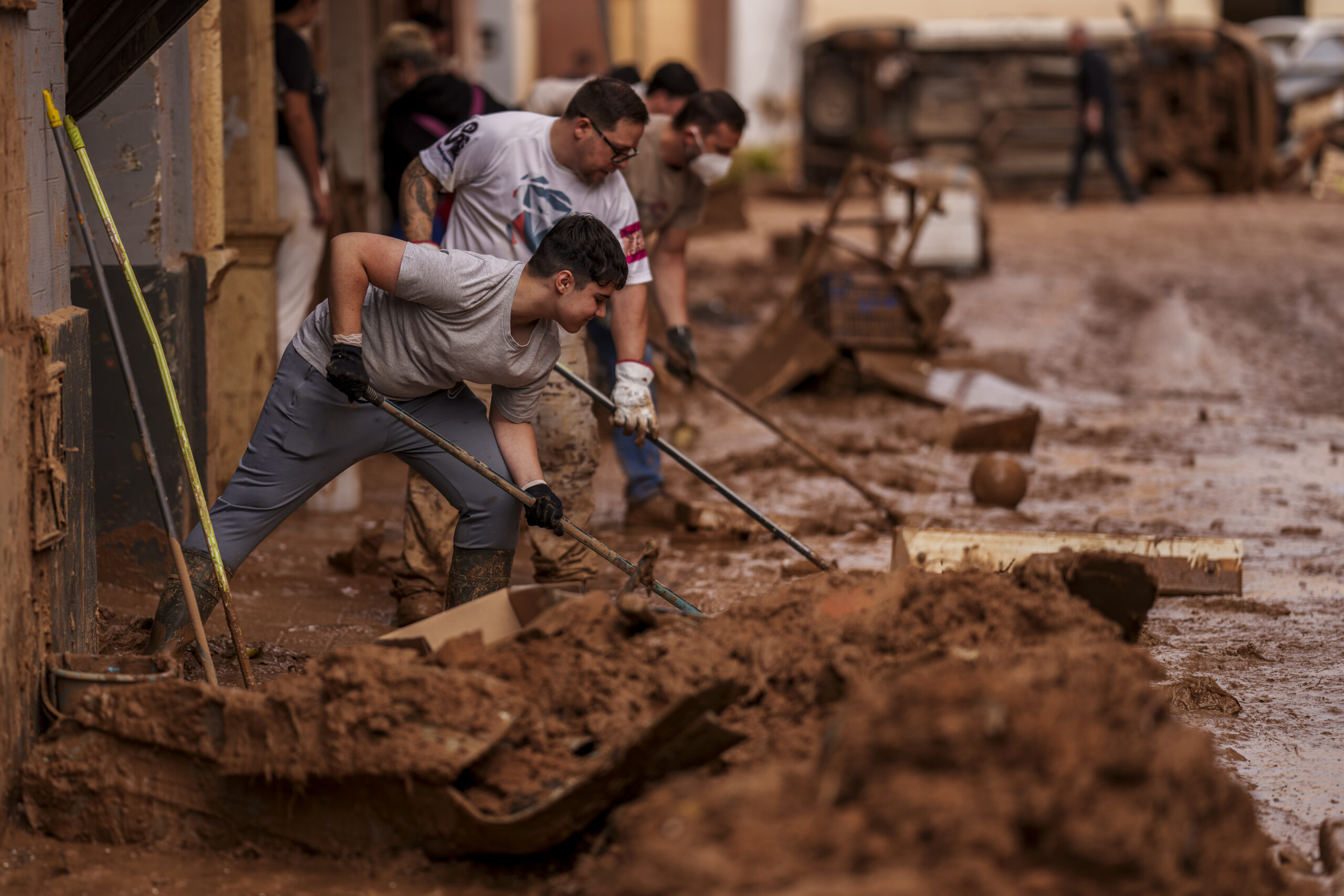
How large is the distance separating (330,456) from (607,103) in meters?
1.52

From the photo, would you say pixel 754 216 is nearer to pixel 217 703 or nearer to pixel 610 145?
pixel 610 145

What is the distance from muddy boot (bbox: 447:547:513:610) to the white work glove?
697mm

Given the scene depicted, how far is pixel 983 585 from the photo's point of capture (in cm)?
341

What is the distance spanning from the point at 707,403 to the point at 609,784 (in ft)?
20.6

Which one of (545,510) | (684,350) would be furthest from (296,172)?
(545,510)

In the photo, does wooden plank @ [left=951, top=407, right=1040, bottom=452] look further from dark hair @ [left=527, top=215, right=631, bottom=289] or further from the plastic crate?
dark hair @ [left=527, top=215, right=631, bottom=289]

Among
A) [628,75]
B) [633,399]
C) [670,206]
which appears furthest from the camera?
[628,75]

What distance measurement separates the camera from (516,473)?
4117 mm

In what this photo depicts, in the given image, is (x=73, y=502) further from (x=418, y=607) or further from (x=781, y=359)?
(x=781, y=359)

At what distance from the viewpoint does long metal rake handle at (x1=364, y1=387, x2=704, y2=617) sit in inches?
152

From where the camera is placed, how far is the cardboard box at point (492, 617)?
3432 mm

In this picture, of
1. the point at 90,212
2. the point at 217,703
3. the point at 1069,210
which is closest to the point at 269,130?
the point at 90,212

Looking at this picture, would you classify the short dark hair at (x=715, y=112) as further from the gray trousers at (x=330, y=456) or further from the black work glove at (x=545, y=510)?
the black work glove at (x=545, y=510)

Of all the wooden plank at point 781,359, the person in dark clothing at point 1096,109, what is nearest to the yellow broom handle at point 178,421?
the wooden plank at point 781,359
